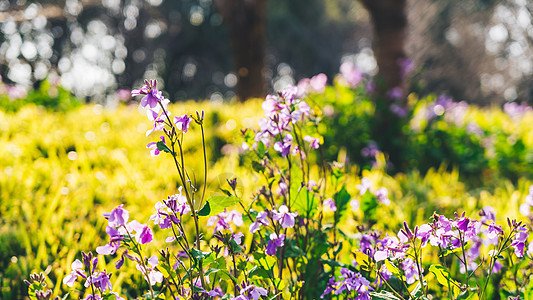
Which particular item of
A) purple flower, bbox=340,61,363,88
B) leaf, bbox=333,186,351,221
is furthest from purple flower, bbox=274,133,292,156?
purple flower, bbox=340,61,363,88

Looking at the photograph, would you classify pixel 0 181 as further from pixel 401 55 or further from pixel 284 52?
pixel 284 52

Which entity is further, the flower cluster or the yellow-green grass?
the yellow-green grass

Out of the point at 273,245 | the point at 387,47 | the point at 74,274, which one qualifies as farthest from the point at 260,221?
the point at 387,47

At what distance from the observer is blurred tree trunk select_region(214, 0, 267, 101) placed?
777cm

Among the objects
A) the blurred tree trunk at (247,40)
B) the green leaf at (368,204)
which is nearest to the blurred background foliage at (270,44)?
the blurred tree trunk at (247,40)

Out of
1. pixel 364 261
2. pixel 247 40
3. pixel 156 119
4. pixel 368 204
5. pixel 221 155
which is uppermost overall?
pixel 247 40

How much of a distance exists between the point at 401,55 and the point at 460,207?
2397 mm

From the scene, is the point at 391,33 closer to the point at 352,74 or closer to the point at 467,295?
the point at 352,74

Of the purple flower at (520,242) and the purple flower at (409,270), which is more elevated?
the purple flower at (520,242)

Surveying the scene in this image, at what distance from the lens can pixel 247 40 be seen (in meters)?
8.01

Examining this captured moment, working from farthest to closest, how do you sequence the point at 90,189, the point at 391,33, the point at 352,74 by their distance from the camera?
the point at 352,74
the point at 391,33
the point at 90,189

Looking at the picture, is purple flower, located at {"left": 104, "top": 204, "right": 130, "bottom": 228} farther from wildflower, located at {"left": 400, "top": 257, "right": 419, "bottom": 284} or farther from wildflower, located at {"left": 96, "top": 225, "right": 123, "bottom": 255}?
wildflower, located at {"left": 400, "top": 257, "right": 419, "bottom": 284}

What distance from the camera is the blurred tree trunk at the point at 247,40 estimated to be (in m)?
7.77

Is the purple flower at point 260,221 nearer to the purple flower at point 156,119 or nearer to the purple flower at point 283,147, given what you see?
the purple flower at point 283,147
